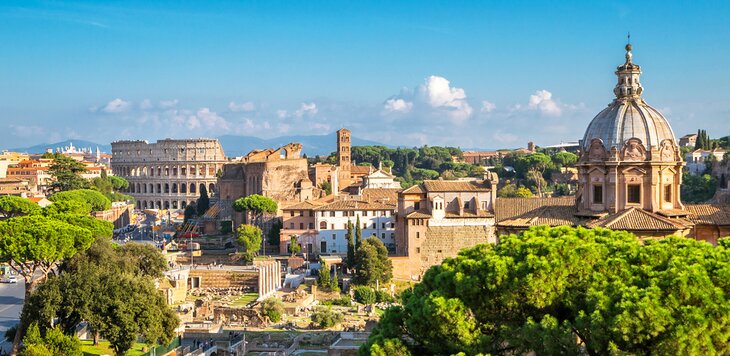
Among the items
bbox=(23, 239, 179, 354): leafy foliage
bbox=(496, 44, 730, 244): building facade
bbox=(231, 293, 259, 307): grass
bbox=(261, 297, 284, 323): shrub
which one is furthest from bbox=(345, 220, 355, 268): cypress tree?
bbox=(496, 44, 730, 244): building facade

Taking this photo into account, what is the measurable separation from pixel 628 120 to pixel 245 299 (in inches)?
977

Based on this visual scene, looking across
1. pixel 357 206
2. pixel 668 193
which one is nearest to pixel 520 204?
pixel 357 206

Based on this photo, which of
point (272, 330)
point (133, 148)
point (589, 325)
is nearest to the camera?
point (589, 325)

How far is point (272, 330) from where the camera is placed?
3966 centimetres

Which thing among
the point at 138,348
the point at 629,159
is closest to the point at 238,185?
the point at 138,348

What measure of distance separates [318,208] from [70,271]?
81.6 ft

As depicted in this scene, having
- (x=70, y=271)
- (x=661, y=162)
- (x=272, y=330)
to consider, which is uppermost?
(x=661, y=162)

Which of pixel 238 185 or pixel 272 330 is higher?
pixel 238 185

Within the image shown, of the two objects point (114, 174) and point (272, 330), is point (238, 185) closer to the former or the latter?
point (272, 330)

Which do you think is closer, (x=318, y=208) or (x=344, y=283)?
(x=344, y=283)

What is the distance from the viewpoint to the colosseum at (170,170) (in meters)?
116

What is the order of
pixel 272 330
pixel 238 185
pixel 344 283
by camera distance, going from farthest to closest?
pixel 238 185, pixel 344 283, pixel 272 330

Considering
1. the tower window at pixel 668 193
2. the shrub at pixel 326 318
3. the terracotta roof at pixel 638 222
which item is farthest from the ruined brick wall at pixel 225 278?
the tower window at pixel 668 193

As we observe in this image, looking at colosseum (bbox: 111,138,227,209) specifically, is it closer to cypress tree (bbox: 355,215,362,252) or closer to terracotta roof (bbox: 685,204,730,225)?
cypress tree (bbox: 355,215,362,252)
